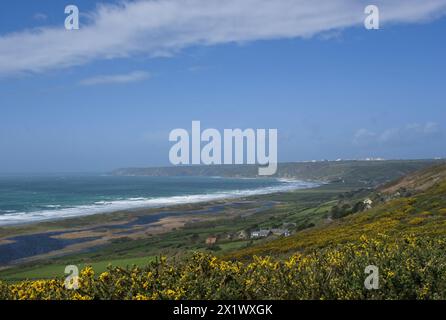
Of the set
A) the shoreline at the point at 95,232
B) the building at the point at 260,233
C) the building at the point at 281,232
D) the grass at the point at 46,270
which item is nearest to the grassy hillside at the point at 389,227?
the grass at the point at 46,270

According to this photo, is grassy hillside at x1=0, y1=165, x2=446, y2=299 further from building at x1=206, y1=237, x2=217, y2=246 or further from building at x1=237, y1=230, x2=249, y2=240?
building at x1=237, y1=230, x2=249, y2=240

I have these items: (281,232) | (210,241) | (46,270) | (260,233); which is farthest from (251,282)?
(210,241)

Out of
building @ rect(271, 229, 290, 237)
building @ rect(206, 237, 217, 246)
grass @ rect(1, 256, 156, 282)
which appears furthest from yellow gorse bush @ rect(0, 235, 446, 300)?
building @ rect(206, 237, 217, 246)

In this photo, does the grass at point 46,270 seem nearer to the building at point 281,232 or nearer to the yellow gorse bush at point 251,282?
the building at point 281,232

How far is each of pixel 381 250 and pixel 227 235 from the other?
57367 millimetres

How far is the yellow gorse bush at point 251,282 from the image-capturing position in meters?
9.20

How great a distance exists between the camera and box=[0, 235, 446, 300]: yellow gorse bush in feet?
30.2

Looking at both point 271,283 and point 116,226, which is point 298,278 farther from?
point 116,226
